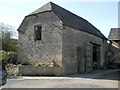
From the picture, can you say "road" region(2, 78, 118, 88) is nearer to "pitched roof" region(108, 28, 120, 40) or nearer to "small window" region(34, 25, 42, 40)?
"small window" region(34, 25, 42, 40)

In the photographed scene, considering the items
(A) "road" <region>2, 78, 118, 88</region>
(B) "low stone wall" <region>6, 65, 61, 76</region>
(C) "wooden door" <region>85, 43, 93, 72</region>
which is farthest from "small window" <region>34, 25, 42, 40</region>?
(A) "road" <region>2, 78, 118, 88</region>

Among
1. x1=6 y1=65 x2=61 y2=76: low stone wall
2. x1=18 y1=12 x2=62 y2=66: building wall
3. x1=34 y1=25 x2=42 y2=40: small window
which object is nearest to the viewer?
x1=6 y1=65 x2=61 y2=76: low stone wall

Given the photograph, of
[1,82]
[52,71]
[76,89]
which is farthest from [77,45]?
[1,82]

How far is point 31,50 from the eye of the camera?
18.2 metres

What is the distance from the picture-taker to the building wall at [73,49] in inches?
643

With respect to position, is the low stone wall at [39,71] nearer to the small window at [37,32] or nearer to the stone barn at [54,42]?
the stone barn at [54,42]

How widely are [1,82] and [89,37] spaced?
15.6m

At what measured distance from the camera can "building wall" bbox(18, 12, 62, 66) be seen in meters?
16.3

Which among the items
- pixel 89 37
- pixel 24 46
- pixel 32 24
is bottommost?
pixel 24 46

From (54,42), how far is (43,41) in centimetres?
153

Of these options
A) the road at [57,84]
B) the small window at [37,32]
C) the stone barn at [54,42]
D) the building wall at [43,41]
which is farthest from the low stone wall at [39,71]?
the small window at [37,32]

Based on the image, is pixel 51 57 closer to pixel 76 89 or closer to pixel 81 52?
pixel 81 52

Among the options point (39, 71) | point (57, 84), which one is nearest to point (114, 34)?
point (39, 71)

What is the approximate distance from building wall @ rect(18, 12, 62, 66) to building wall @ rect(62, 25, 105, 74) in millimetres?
692
